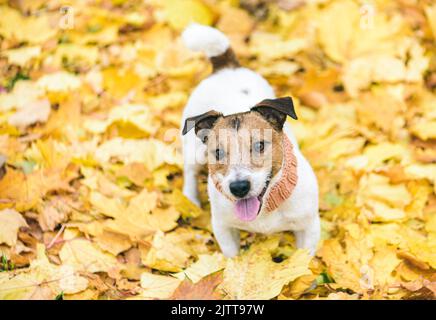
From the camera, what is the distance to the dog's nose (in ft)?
9.84

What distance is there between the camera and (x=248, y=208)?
10.3 ft

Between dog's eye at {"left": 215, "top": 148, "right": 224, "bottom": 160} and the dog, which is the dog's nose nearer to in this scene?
the dog

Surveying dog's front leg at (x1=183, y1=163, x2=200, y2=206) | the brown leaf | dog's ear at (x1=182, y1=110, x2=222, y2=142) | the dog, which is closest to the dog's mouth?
the dog

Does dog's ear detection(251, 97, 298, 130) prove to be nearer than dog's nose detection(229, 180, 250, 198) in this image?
No

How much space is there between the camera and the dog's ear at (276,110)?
3149mm

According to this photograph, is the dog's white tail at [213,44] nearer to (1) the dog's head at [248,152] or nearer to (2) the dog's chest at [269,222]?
(1) the dog's head at [248,152]

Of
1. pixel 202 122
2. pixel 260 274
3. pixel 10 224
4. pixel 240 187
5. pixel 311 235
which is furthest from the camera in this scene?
pixel 10 224

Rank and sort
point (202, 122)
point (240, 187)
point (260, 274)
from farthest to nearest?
point (202, 122) < point (260, 274) < point (240, 187)

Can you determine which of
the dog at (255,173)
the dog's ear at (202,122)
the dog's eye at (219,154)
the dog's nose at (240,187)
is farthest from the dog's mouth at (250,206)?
the dog's ear at (202,122)

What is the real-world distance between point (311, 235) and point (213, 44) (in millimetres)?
1647

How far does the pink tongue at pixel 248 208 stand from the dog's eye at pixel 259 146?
0.27 meters

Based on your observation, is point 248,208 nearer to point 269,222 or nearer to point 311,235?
point 269,222

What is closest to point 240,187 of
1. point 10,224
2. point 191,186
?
point 191,186

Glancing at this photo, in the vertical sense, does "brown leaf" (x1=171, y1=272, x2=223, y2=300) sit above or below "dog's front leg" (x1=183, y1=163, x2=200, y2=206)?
below
